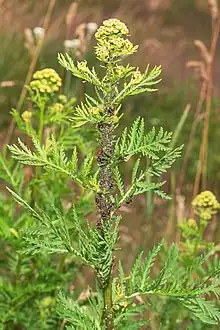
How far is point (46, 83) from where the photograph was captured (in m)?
1.87

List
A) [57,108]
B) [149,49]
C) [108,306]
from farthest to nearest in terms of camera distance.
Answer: [149,49] < [57,108] < [108,306]

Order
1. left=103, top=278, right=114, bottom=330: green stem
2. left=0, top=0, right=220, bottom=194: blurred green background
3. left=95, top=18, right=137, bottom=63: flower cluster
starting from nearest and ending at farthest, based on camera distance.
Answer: left=95, top=18, right=137, bottom=63: flower cluster → left=103, top=278, right=114, bottom=330: green stem → left=0, top=0, right=220, bottom=194: blurred green background

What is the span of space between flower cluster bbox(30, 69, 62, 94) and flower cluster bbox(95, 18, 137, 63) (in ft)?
2.15

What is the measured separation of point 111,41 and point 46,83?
0.68 m

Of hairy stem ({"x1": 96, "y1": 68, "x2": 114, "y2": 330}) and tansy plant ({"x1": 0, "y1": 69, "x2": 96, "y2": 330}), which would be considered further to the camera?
tansy plant ({"x1": 0, "y1": 69, "x2": 96, "y2": 330})

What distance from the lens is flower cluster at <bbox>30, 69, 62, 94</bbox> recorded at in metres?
1.85

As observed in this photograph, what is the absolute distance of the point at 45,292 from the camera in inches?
79.2

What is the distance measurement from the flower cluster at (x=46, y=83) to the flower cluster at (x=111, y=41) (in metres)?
0.66

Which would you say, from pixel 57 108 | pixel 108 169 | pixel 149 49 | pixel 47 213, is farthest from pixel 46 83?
pixel 149 49

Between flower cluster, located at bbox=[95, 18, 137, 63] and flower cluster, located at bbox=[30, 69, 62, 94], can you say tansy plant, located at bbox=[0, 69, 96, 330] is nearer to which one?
flower cluster, located at bbox=[30, 69, 62, 94]

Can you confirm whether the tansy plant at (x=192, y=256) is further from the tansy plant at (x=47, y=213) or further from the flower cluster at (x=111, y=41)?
the flower cluster at (x=111, y=41)

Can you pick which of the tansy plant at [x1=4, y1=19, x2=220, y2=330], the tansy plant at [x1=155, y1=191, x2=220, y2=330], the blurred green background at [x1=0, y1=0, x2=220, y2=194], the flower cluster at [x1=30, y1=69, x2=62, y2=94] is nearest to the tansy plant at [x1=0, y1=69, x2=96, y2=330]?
the flower cluster at [x1=30, y1=69, x2=62, y2=94]

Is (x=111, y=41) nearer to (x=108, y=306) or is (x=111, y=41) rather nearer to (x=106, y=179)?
(x=106, y=179)

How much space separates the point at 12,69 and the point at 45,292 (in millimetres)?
2985
